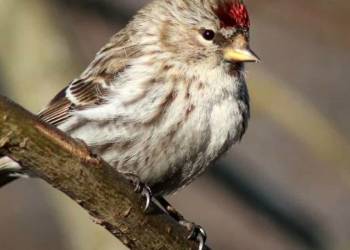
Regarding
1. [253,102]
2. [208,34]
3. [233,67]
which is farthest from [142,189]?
[253,102]

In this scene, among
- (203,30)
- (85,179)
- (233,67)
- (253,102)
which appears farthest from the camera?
(253,102)

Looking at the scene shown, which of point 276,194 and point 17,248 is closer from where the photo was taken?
point 276,194

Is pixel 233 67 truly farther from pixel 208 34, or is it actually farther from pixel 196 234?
pixel 196 234

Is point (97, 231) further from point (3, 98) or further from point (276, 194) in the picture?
point (3, 98)

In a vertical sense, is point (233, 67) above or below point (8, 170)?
above

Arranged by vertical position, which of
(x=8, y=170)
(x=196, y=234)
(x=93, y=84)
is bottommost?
(x=8, y=170)

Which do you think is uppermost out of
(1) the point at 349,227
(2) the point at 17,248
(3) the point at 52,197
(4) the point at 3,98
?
(4) the point at 3,98

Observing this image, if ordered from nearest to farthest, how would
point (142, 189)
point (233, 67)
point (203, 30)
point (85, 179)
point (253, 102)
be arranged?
point (85, 179) → point (142, 189) → point (233, 67) → point (203, 30) → point (253, 102)

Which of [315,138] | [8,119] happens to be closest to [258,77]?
[315,138]
